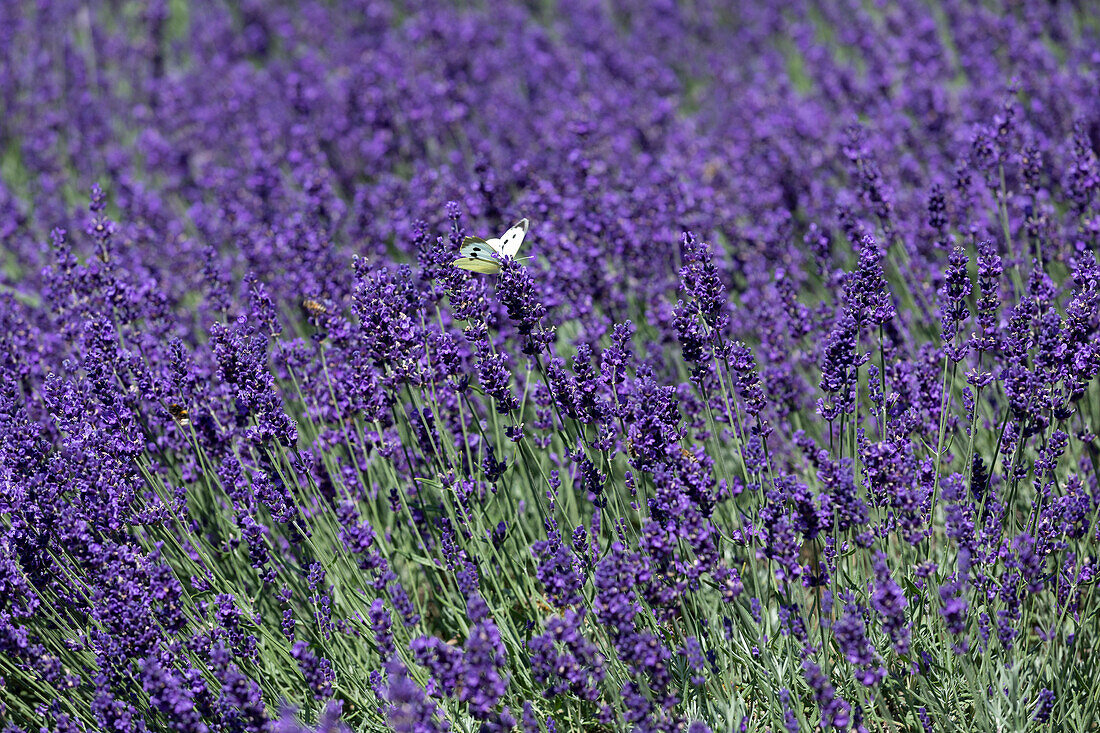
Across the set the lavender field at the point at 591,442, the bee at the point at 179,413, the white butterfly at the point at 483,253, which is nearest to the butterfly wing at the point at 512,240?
the white butterfly at the point at 483,253

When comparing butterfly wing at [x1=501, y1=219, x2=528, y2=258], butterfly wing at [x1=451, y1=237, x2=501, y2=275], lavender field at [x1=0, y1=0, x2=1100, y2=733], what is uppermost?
butterfly wing at [x1=451, y1=237, x2=501, y2=275]

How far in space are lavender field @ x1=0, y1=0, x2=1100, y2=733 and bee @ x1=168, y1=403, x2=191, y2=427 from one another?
0.03m

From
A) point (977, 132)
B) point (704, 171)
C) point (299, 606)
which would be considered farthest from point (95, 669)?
point (704, 171)

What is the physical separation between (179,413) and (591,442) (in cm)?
152

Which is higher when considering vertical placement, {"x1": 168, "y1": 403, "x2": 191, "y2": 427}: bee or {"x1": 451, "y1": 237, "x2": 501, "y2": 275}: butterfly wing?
{"x1": 451, "y1": 237, "x2": 501, "y2": 275}: butterfly wing

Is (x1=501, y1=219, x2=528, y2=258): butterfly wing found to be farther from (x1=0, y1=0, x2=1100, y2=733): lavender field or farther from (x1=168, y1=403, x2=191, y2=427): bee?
(x1=168, y1=403, x2=191, y2=427): bee

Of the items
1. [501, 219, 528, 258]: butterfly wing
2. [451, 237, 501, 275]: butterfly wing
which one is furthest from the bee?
[501, 219, 528, 258]: butterfly wing

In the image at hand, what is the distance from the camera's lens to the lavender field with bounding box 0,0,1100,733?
116 inches

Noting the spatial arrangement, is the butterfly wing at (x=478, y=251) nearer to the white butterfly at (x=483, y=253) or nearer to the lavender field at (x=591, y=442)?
the white butterfly at (x=483, y=253)

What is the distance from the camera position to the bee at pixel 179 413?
384cm

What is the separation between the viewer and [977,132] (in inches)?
166

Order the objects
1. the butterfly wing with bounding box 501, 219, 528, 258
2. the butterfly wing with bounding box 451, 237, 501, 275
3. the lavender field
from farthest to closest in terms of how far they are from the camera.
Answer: the butterfly wing with bounding box 501, 219, 528, 258 → the butterfly wing with bounding box 451, 237, 501, 275 → the lavender field

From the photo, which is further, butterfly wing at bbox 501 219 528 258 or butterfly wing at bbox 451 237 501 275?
butterfly wing at bbox 501 219 528 258

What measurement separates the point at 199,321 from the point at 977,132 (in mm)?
3747
